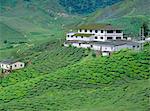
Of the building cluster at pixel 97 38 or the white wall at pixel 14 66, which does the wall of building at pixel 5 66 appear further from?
the building cluster at pixel 97 38

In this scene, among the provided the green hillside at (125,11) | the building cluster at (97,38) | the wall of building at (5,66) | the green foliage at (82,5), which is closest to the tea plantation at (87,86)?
the building cluster at (97,38)

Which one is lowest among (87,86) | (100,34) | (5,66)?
(87,86)

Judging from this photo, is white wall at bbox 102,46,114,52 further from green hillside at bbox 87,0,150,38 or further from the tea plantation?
green hillside at bbox 87,0,150,38

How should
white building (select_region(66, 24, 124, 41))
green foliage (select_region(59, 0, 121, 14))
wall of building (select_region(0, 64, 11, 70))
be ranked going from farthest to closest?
green foliage (select_region(59, 0, 121, 14))
white building (select_region(66, 24, 124, 41))
wall of building (select_region(0, 64, 11, 70))

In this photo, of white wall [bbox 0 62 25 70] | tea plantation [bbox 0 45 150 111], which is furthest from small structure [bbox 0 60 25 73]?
tea plantation [bbox 0 45 150 111]

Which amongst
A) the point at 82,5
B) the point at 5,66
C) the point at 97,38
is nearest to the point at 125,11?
the point at 82,5

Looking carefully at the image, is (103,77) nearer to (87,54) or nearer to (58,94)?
(58,94)

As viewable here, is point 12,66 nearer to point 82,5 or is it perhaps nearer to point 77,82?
point 77,82

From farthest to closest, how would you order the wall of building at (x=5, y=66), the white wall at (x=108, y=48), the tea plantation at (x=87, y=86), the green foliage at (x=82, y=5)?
1. the green foliage at (x=82, y=5)
2. the wall of building at (x=5, y=66)
3. the white wall at (x=108, y=48)
4. the tea plantation at (x=87, y=86)

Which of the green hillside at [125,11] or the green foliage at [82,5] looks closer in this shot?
the green hillside at [125,11]

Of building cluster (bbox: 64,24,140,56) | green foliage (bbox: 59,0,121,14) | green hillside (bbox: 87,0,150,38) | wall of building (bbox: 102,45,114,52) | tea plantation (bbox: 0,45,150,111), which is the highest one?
green foliage (bbox: 59,0,121,14)

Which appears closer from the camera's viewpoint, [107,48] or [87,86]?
[87,86]

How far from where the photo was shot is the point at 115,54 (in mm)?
54281

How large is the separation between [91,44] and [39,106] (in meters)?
19.3
